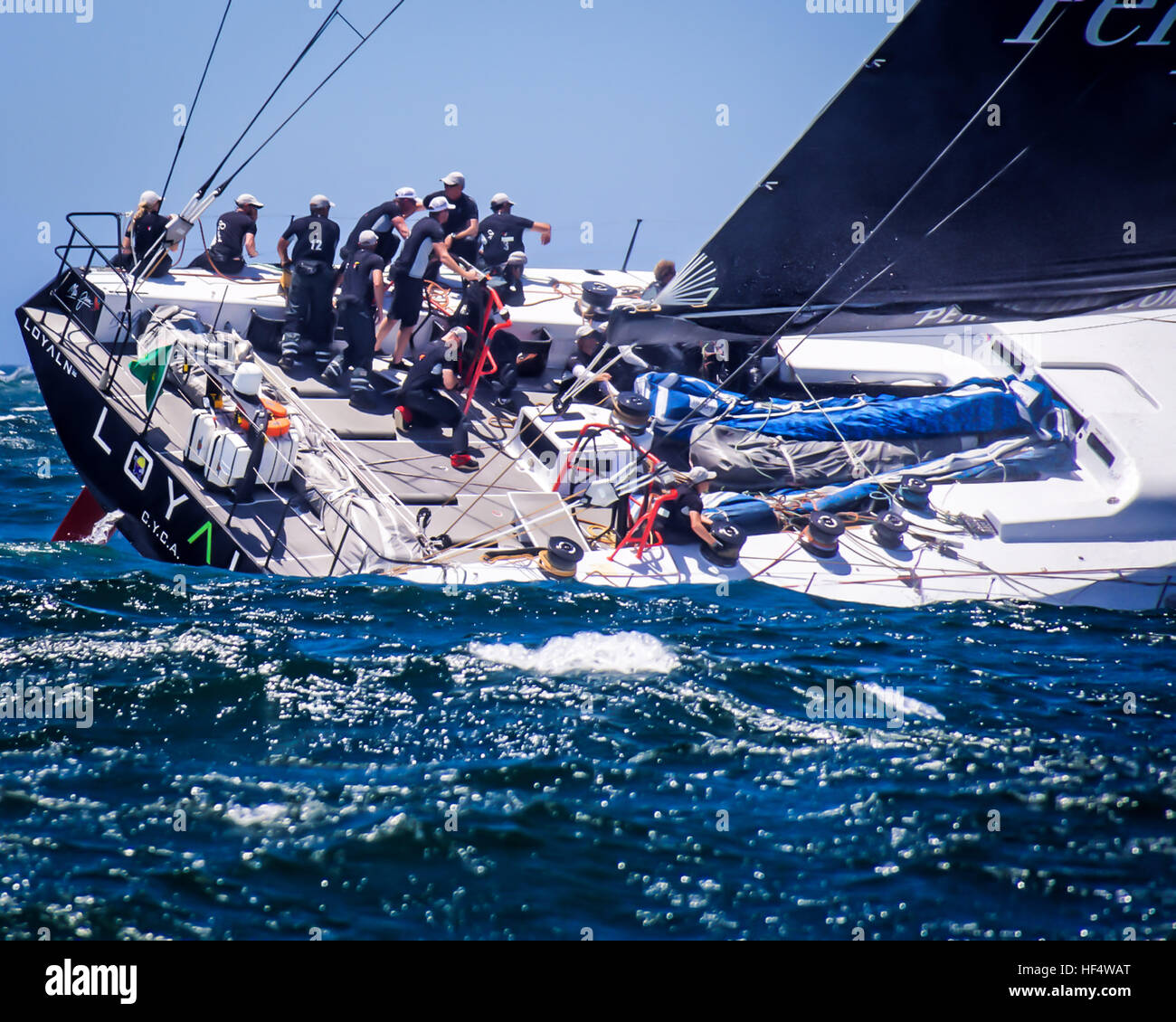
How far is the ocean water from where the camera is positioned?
4.34 meters

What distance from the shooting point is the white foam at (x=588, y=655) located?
20.6 feet

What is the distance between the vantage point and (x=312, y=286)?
9.80 metres

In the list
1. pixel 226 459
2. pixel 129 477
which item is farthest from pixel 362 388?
pixel 129 477

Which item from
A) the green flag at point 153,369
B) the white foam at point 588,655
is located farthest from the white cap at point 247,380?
the white foam at point 588,655

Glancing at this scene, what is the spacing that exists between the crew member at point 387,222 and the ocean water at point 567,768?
3.88 meters

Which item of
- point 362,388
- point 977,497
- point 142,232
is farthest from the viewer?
point 142,232

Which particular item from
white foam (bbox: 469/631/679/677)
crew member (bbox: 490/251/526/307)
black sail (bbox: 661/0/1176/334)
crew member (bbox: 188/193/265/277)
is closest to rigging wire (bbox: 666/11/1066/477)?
black sail (bbox: 661/0/1176/334)

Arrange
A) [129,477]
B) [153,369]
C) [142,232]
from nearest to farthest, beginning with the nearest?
[129,477] < [153,369] < [142,232]

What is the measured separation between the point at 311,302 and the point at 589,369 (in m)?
2.31

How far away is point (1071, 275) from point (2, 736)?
7.71 meters

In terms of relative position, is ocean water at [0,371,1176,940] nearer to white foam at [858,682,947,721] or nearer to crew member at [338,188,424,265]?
white foam at [858,682,947,721]

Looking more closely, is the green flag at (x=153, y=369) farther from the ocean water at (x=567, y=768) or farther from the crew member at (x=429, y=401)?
the crew member at (x=429, y=401)

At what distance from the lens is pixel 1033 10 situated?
8.08 metres

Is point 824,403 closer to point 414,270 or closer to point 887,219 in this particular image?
point 887,219
